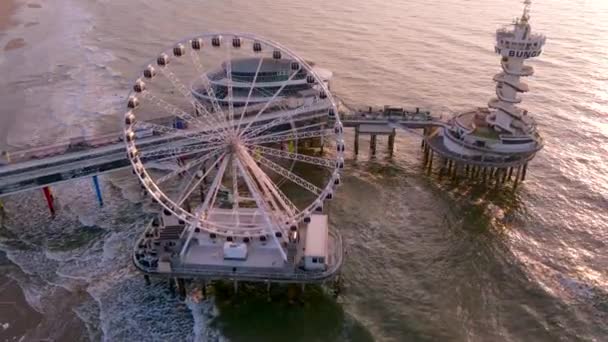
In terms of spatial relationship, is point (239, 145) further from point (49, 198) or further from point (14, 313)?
point (49, 198)

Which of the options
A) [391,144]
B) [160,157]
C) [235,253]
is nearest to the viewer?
[235,253]

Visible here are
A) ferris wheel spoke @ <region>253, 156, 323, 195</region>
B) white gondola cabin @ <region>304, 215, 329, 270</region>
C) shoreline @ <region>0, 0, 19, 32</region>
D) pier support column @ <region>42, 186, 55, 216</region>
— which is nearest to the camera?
white gondola cabin @ <region>304, 215, 329, 270</region>

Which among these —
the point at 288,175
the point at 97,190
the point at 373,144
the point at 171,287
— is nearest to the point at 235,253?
the point at 171,287

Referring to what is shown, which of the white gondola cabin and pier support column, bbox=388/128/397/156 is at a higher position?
the white gondola cabin

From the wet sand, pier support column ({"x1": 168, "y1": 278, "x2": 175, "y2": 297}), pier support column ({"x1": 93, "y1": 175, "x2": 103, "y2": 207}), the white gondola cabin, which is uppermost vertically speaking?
the white gondola cabin

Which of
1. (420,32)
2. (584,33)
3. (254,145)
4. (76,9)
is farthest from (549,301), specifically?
(76,9)

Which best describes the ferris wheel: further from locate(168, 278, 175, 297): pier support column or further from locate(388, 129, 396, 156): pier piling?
locate(388, 129, 396, 156): pier piling

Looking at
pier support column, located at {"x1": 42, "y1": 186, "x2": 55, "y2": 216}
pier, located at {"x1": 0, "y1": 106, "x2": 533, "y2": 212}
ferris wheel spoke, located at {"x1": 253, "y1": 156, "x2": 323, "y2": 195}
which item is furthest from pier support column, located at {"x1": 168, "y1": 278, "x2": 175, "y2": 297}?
pier support column, located at {"x1": 42, "y1": 186, "x2": 55, "y2": 216}
